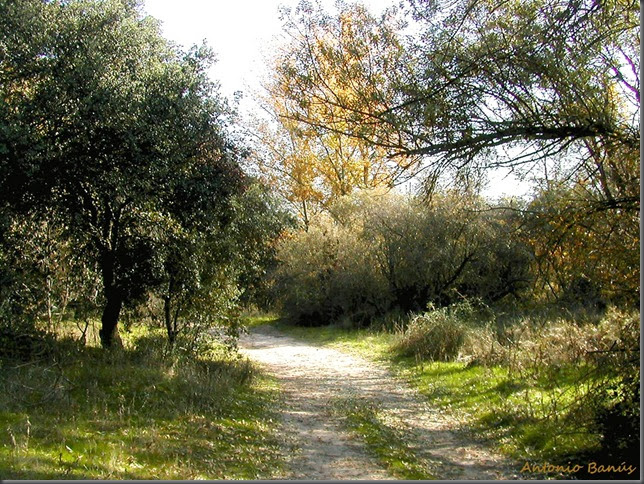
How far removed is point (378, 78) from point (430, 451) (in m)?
5.53

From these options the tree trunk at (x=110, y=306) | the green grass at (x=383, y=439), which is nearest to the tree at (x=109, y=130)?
the tree trunk at (x=110, y=306)

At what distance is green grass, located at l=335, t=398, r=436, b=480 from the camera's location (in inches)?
270

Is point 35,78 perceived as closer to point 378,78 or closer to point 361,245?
point 378,78

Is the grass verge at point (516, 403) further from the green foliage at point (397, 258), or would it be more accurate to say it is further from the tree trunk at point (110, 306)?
the green foliage at point (397, 258)

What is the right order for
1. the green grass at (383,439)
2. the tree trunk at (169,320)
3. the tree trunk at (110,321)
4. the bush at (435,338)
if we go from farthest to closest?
the bush at (435,338)
the tree trunk at (169,320)
the tree trunk at (110,321)
the green grass at (383,439)

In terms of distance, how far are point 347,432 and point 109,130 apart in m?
6.88

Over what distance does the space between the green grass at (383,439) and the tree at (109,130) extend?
5347 mm

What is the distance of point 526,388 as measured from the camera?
32.7 ft

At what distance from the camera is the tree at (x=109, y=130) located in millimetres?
9977

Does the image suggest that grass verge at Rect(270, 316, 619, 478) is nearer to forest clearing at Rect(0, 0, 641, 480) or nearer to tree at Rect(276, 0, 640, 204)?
forest clearing at Rect(0, 0, 641, 480)

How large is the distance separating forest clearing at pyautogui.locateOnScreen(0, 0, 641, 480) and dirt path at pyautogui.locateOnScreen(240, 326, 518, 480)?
0.06 metres

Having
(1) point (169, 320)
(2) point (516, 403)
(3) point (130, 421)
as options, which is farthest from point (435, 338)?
(3) point (130, 421)

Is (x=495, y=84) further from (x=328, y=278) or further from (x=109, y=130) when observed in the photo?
(x=328, y=278)

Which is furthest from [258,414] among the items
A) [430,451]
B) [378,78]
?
[378,78]
